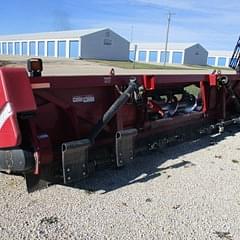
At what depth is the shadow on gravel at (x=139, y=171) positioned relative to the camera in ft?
13.2

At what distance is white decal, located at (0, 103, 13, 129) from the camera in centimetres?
307

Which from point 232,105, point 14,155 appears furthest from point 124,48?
point 14,155

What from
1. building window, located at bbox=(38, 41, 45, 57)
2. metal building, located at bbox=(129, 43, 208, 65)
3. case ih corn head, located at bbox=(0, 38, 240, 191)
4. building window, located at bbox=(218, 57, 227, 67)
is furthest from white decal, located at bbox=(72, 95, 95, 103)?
building window, located at bbox=(218, 57, 227, 67)

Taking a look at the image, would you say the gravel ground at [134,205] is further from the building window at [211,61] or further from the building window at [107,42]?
the building window at [211,61]

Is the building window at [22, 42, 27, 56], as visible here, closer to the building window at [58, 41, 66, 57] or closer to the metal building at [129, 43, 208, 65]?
the building window at [58, 41, 66, 57]

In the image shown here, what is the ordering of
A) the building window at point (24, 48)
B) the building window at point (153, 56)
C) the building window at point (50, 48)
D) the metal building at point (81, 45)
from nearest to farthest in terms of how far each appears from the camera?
the metal building at point (81, 45)
the building window at point (50, 48)
the building window at point (24, 48)
the building window at point (153, 56)

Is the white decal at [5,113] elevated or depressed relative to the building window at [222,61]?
elevated

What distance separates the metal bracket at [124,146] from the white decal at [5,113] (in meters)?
1.36

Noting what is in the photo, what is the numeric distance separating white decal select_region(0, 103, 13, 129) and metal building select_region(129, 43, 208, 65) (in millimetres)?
69261

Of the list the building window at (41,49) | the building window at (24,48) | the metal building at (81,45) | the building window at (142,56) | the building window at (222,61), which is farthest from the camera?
the building window at (222,61)

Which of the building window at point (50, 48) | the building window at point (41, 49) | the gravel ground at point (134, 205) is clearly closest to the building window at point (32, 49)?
the building window at point (41, 49)

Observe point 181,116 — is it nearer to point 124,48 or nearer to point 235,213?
point 235,213

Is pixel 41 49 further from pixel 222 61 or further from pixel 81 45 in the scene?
pixel 222 61

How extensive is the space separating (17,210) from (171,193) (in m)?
1.57
